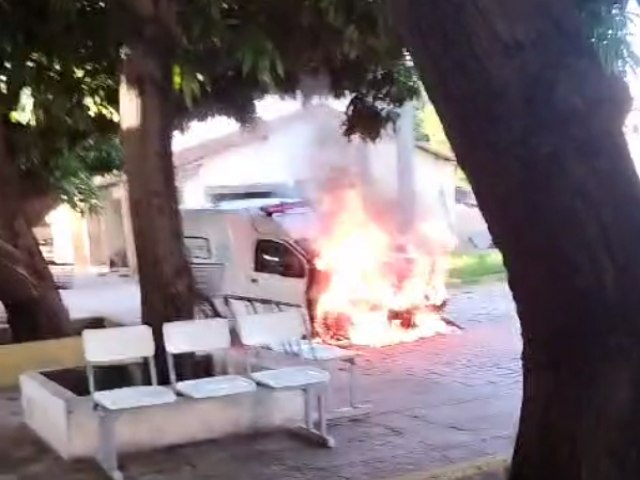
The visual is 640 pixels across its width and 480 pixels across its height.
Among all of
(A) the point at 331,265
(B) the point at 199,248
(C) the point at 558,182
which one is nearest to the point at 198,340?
(C) the point at 558,182

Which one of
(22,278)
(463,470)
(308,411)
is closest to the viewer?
(463,470)

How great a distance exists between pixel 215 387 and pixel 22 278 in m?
4.16

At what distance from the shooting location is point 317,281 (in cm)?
1195

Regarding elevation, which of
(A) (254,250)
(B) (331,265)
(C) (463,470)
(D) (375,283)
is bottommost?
(C) (463,470)

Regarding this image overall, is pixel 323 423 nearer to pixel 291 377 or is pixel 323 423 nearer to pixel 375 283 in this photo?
pixel 291 377

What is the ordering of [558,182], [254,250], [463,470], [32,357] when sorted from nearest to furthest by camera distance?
[558,182] → [463,470] → [32,357] → [254,250]

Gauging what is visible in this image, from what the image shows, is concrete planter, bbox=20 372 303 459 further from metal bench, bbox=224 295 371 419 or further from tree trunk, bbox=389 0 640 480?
tree trunk, bbox=389 0 640 480

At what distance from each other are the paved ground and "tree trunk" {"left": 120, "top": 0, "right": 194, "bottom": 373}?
46.1 inches

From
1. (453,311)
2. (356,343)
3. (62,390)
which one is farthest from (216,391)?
(453,311)

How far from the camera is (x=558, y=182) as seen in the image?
10.4ft

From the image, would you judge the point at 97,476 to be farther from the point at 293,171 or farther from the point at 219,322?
the point at 293,171

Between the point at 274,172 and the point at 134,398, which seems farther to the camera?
the point at 274,172

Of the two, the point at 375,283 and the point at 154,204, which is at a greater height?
the point at 154,204

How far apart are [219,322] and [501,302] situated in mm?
8093
